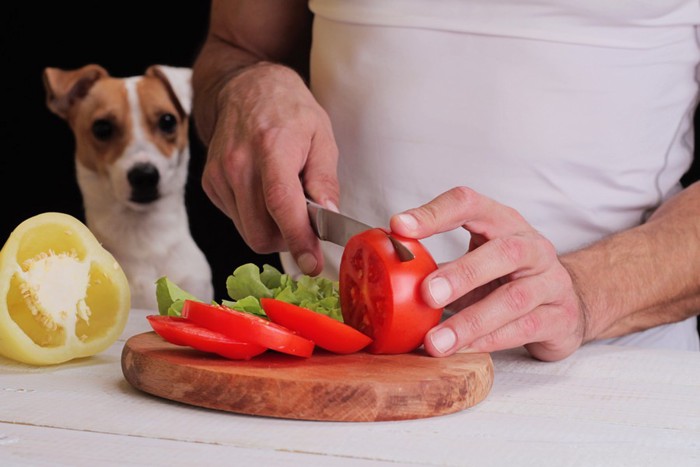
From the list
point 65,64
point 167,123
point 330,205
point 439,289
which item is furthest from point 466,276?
point 65,64

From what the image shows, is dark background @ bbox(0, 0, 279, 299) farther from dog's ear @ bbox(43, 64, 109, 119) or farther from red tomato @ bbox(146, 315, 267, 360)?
red tomato @ bbox(146, 315, 267, 360)

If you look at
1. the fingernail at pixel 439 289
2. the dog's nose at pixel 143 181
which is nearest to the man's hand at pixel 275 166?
the fingernail at pixel 439 289

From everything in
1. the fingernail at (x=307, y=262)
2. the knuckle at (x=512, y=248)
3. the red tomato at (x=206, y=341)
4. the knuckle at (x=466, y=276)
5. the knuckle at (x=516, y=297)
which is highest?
the knuckle at (x=512, y=248)

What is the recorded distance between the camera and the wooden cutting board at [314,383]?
922 millimetres

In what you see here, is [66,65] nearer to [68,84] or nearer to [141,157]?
[68,84]

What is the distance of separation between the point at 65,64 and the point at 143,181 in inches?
36.6

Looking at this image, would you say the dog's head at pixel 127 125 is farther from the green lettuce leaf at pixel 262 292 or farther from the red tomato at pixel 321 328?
the red tomato at pixel 321 328

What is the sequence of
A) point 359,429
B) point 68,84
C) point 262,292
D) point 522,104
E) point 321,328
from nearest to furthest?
point 359,429 < point 321,328 < point 262,292 < point 522,104 < point 68,84

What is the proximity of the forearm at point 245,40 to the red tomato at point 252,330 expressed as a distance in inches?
29.5

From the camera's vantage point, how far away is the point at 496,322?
42.2 inches

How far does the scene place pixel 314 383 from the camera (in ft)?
3.02

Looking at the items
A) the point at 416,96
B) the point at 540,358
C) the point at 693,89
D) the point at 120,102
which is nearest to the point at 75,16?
the point at 120,102

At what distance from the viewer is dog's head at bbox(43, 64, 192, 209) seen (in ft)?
8.47

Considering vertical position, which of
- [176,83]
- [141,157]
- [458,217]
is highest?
[458,217]
